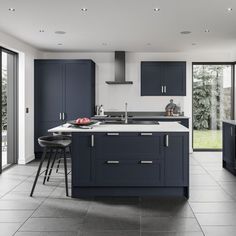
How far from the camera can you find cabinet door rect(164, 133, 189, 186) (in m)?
4.54

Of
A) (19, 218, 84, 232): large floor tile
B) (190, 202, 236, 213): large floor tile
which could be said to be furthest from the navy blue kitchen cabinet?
(19, 218, 84, 232): large floor tile

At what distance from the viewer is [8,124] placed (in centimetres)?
711

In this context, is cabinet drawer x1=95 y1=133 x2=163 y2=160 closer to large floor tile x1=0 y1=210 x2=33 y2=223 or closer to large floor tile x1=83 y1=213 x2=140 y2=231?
large floor tile x1=83 y1=213 x2=140 y2=231

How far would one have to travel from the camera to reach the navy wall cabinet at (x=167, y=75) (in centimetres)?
823

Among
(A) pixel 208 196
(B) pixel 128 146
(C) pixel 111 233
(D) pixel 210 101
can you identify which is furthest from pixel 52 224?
(D) pixel 210 101

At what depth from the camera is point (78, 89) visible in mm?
7855

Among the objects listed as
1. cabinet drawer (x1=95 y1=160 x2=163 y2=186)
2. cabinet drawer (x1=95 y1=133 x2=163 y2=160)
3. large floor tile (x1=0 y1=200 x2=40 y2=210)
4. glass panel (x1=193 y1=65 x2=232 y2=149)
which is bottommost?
large floor tile (x1=0 y1=200 x2=40 y2=210)

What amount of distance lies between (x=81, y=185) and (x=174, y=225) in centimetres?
149

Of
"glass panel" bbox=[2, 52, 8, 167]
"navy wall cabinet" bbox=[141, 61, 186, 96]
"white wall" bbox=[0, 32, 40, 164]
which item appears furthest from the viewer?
"navy wall cabinet" bbox=[141, 61, 186, 96]

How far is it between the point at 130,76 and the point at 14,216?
539 cm

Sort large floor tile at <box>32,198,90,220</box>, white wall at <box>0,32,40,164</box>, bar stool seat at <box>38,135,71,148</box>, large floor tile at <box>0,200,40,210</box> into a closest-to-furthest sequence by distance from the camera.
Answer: large floor tile at <box>32,198,90,220</box>
large floor tile at <box>0,200,40,210</box>
bar stool seat at <box>38,135,71,148</box>
white wall at <box>0,32,40,164</box>

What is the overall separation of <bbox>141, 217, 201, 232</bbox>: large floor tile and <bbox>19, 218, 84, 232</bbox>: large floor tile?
68cm

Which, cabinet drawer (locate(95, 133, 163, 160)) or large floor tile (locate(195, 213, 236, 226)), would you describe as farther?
cabinet drawer (locate(95, 133, 163, 160))

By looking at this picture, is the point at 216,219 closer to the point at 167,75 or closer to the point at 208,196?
the point at 208,196
